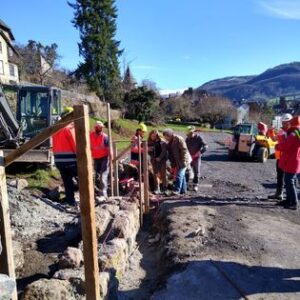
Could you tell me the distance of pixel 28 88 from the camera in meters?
13.0

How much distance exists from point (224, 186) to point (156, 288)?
25.7 feet

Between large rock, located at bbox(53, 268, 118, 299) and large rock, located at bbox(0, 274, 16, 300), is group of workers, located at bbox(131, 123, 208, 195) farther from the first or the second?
Result: large rock, located at bbox(0, 274, 16, 300)

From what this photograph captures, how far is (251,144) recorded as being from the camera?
1934 centimetres

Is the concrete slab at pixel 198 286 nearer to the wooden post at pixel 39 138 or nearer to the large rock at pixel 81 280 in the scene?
the large rock at pixel 81 280

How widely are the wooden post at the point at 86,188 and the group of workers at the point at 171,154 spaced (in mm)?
5563

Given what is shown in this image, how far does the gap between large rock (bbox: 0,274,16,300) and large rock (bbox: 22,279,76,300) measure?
92 centimetres

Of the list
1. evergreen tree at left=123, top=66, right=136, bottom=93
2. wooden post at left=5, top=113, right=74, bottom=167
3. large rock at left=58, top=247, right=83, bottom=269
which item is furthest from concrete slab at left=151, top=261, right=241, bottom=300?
evergreen tree at left=123, top=66, right=136, bottom=93

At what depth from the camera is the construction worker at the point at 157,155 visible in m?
9.74

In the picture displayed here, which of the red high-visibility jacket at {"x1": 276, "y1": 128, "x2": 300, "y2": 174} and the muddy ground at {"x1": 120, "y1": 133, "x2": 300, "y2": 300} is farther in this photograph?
the red high-visibility jacket at {"x1": 276, "y1": 128, "x2": 300, "y2": 174}

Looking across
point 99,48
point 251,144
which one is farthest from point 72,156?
point 99,48

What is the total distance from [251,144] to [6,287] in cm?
1760

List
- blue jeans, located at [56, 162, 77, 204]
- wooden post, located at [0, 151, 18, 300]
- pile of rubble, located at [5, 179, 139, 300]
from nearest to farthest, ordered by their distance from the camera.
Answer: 1. wooden post, located at [0, 151, 18, 300]
2. pile of rubble, located at [5, 179, 139, 300]
3. blue jeans, located at [56, 162, 77, 204]

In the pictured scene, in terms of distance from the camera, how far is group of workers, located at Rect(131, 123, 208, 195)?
Answer: 370 inches

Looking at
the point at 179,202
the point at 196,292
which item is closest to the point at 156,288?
the point at 196,292
